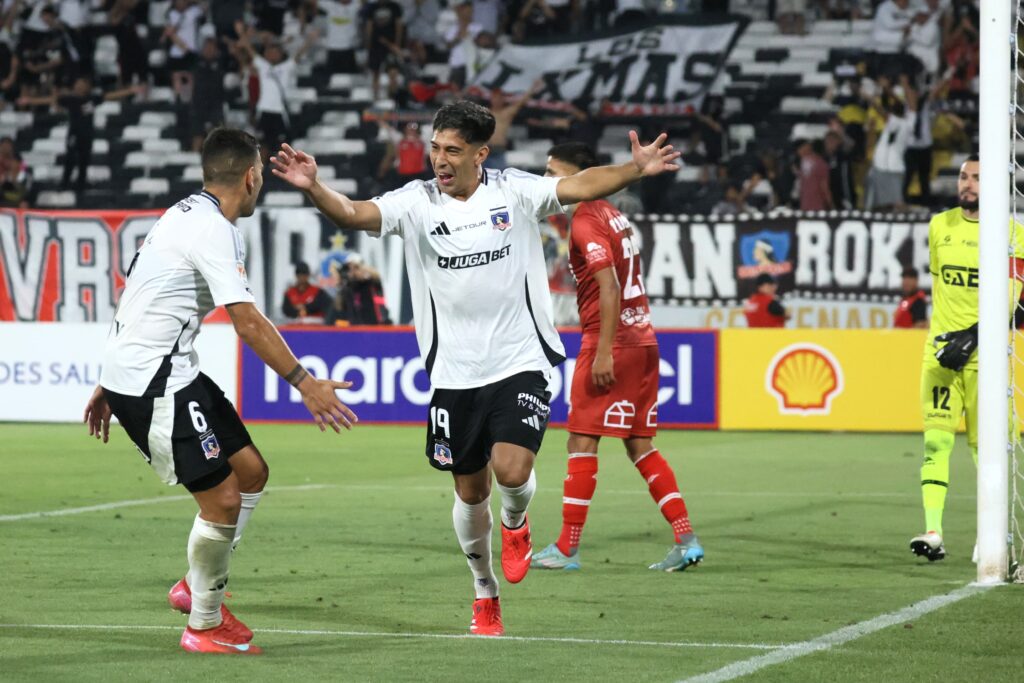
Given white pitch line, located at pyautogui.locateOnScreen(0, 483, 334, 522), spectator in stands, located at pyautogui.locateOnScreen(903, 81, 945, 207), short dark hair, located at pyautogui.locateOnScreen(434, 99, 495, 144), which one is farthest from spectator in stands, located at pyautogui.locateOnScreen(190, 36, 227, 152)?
short dark hair, located at pyautogui.locateOnScreen(434, 99, 495, 144)

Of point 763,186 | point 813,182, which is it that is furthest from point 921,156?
point 763,186

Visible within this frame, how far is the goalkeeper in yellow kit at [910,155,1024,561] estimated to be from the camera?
9320 mm

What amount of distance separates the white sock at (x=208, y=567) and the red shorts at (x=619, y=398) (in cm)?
305

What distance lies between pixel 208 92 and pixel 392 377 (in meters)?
9.78

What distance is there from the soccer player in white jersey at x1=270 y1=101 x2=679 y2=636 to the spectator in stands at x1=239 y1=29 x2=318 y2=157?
2036 cm

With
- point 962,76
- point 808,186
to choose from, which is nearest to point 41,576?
point 808,186

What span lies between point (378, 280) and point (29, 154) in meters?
10.5

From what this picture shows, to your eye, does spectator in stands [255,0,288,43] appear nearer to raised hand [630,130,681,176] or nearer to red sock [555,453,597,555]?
red sock [555,453,597,555]

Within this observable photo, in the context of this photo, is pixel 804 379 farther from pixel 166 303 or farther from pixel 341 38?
pixel 166 303

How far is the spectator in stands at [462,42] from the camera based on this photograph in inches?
1098

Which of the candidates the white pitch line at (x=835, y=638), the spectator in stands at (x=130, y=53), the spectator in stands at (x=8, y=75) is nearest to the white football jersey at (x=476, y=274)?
the white pitch line at (x=835, y=638)

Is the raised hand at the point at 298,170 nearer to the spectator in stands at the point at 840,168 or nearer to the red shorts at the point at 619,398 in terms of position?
the red shorts at the point at 619,398

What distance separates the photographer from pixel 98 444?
57.2ft

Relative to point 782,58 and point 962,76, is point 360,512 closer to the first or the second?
point 962,76
